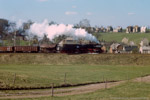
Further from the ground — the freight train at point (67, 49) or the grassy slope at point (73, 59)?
the freight train at point (67, 49)

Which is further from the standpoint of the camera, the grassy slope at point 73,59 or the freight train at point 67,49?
the freight train at point 67,49

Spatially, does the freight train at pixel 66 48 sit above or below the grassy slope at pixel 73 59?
above

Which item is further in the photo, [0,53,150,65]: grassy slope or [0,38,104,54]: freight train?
[0,38,104,54]: freight train

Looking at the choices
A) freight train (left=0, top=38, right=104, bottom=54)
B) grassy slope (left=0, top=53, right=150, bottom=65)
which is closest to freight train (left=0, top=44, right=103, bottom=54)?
freight train (left=0, top=38, right=104, bottom=54)

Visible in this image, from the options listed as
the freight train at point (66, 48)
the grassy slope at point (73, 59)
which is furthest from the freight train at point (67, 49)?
the grassy slope at point (73, 59)

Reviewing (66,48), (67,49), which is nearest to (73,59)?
(67,49)

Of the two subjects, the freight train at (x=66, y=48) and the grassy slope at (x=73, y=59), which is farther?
the freight train at (x=66, y=48)

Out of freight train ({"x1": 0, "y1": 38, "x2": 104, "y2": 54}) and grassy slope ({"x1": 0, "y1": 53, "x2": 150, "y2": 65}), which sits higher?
freight train ({"x1": 0, "y1": 38, "x2": 104, "y2": 54})

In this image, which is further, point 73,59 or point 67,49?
point 67,49

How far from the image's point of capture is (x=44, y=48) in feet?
255

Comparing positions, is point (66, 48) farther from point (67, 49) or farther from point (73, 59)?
point (73, 59)

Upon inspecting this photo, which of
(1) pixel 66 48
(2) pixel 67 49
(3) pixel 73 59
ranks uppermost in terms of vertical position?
(1) pixel 66 48

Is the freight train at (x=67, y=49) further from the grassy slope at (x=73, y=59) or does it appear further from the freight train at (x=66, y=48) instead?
the grassy slope at (x=73, y=59)

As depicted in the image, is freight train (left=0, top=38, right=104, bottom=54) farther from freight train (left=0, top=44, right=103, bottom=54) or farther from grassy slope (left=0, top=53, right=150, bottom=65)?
grassy slope (left=0, top=53, right=150, bottom=65)
